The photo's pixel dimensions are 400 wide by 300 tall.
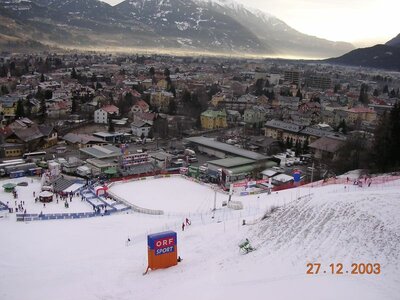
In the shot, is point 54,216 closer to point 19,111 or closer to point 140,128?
point 140,128

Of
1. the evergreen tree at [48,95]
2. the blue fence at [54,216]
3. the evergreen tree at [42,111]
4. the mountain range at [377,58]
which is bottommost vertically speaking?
the blue fence at [54,216]

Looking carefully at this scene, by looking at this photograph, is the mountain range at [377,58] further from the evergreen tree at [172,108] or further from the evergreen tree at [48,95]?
the evergreen tree at [48,95]

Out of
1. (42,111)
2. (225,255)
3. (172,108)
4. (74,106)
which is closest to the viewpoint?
A: (225,255)

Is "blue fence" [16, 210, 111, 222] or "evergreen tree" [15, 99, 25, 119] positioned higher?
"evergreen tree" [15, 99, 25, 119]

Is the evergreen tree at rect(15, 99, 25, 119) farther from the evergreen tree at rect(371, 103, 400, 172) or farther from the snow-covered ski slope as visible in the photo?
the evergreen tree at rect(371, 103, 400, 172)

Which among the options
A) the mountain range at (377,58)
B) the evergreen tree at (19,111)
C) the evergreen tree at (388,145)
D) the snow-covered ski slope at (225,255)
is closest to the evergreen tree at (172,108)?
the evergreen tree at (19,111)

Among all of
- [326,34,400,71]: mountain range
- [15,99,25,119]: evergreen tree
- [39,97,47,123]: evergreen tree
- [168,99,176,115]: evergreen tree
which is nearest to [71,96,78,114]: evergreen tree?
[39,97,47,123]: evergreen tree

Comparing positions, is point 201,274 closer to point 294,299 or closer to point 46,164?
point 294,299

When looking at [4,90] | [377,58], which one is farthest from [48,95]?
[377,58]
